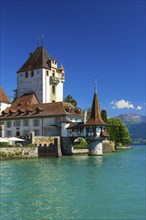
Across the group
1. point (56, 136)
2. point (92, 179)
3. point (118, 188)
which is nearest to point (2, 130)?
point (56, 136)

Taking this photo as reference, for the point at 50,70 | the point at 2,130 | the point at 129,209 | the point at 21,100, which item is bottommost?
the point at 129,209

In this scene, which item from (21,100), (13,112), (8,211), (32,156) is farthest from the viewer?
(21,100)

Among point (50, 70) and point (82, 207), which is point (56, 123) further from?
point (82, 207)

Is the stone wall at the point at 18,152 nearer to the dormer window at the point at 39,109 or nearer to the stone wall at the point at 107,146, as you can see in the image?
the dormer window at the point at 39,109

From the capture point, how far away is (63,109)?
5928cm

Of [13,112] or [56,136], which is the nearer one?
[56,136]

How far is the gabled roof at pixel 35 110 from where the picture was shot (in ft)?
197

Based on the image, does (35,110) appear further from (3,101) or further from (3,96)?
(3,96)

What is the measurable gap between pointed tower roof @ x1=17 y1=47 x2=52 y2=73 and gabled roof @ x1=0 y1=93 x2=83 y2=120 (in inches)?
320

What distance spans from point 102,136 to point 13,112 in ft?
61.9

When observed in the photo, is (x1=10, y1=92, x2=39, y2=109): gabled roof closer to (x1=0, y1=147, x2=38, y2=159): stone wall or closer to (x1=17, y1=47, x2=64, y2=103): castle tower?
(x1=17, y1=47, x2=64, y2=103): castle tower

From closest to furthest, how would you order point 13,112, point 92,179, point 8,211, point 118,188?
point 8,211 < point 118,188 < point 92,179 < point 13,112

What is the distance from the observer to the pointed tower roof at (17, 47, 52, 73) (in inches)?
2912

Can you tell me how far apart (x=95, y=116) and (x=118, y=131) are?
27.0 meters
